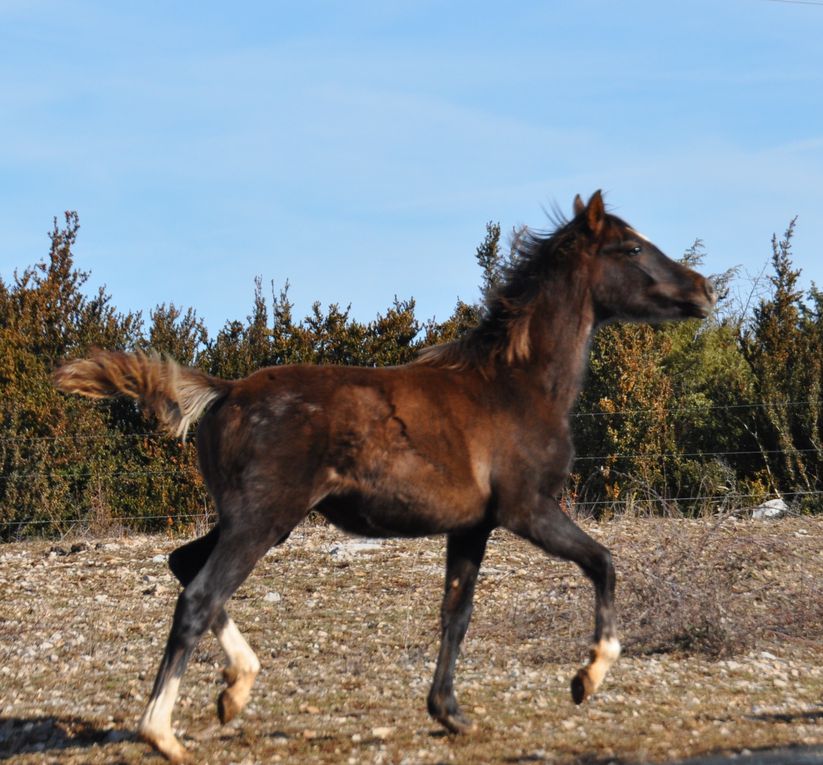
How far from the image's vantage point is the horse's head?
7.46 m

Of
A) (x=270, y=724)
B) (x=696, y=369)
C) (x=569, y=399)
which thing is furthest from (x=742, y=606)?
(x=696, y=369)

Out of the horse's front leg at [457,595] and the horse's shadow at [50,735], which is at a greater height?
the horse's front leg at [457,595]

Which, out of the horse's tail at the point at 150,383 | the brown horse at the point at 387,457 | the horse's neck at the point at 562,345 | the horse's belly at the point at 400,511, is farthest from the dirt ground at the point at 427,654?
the horse's neck at the point at 562,345

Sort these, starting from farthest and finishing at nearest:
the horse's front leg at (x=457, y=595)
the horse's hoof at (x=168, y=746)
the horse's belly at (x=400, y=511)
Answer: the horse's front leg at (x=457, y=595) < the horse's belly at (x=400, y=511) < the horse's hoof at (x=168, y=746)

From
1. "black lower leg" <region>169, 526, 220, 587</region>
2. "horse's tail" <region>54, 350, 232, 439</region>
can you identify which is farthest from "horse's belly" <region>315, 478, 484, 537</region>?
"horse's tail" <region>54, 350, 232, 439</region>

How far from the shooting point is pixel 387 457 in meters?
6.36

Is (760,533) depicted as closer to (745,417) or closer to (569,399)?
(745,417)

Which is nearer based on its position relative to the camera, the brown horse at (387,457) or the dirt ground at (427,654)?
the brown horse at (387,457)

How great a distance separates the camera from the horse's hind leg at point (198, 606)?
5.91 meters

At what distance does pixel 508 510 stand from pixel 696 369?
15.9m

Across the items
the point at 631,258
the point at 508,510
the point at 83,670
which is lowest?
the point at 83,670

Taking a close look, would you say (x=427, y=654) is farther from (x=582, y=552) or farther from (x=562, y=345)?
(x=562, y=345)

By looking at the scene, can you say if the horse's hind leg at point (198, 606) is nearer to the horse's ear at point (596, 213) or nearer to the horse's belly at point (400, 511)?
the horse's belly at point (400, 511)

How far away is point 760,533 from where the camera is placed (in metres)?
13.3
